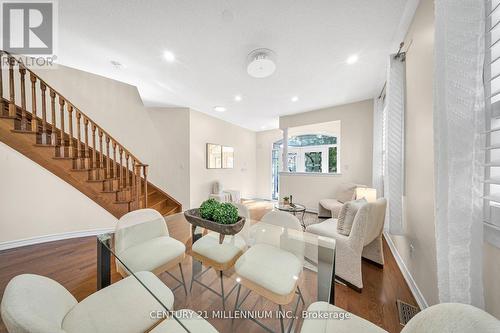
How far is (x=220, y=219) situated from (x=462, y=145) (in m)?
1.38

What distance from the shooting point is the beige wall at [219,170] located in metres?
4.03

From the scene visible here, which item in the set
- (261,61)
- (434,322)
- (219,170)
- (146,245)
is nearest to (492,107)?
(434,322)

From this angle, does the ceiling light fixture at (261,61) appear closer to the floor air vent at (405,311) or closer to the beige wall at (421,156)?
the beige wall at (421,156)

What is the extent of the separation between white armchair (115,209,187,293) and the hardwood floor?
149 millimetres

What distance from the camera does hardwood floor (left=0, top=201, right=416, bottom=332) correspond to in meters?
1.23

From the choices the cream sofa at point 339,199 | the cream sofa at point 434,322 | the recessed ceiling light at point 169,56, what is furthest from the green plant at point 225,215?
the cream sofa at point 339,199

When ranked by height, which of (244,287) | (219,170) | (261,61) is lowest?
(244,287)

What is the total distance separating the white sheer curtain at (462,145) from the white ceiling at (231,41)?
1013mm

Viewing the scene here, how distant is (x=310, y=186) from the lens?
4.15m

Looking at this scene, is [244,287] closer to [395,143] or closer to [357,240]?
[357,240]

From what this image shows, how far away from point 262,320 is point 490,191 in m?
1.51

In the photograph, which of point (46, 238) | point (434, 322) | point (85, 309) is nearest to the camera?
point (434, 322)

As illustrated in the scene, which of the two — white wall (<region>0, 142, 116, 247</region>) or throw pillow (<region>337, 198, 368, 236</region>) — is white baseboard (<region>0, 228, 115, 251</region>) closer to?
white wall (<region>0, 142, 116, 247</region>)

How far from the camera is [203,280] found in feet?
5.24
